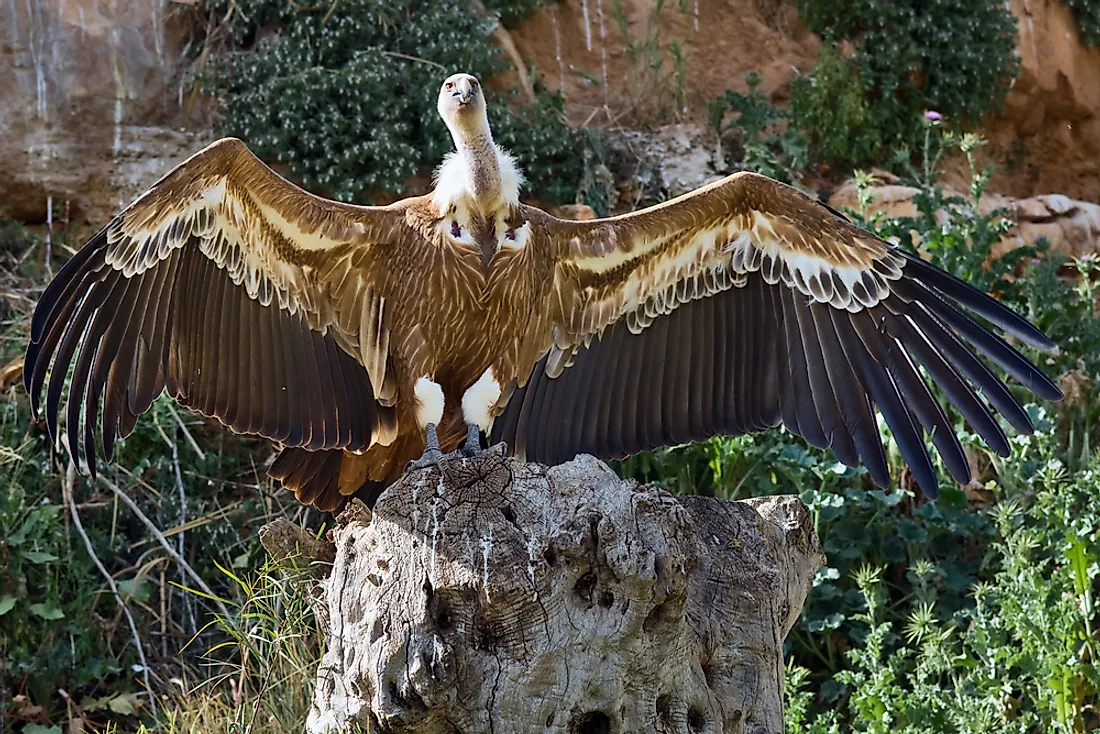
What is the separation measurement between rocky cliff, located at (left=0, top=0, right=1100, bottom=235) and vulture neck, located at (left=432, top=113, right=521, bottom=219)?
351 cm

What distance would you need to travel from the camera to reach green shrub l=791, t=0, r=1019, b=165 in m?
8.13

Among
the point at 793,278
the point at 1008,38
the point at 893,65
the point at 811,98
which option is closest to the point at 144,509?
the point at 793,278

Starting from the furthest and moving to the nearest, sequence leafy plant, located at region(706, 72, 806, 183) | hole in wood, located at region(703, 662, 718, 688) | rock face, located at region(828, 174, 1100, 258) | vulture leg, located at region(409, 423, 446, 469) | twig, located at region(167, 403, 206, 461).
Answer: rock face, located at region(828, 174, 1100, 258), leafy plant, located at region(706, 72, 806, 183), twig, located at region(167, 403, 206, 461), vulture leg, located at region(409, 423, 446, 469), hole in wood, located at region(703, 662, 718, 688)

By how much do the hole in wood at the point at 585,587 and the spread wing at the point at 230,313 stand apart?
1474 millimetres

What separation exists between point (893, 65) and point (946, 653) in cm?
458

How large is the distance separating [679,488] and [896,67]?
12.4 ft

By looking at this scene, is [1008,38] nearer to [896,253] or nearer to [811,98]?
[811,98]

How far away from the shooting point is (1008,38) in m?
8.64

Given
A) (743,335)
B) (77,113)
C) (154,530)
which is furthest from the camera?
(77,113)

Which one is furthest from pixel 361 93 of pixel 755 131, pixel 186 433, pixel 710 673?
pixel 710 673

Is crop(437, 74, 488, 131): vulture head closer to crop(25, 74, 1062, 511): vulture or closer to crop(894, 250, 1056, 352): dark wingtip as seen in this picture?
crop(25, 74, 1062, 511): vulture

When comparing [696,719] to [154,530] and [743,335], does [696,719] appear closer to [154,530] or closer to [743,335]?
[743,335]

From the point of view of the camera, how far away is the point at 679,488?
5.99 metres

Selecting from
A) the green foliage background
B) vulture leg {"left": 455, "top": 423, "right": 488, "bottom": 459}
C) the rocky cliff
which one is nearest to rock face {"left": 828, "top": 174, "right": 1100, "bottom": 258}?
the green foliage background
